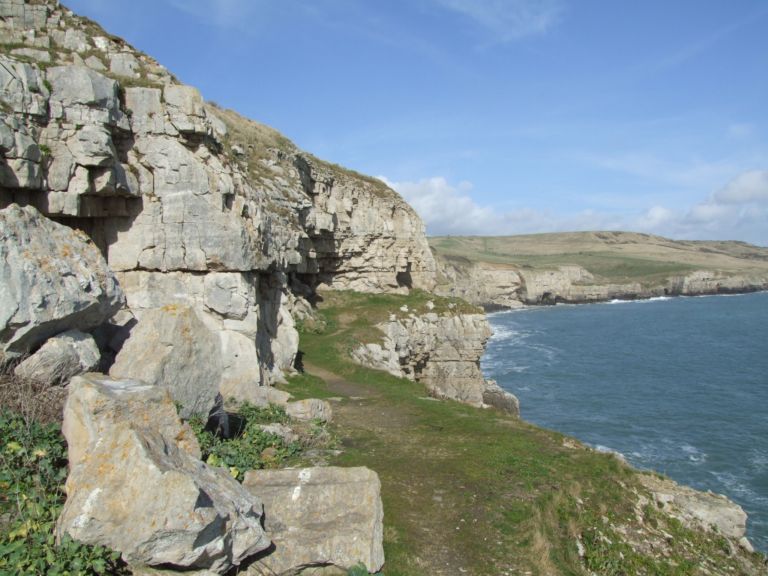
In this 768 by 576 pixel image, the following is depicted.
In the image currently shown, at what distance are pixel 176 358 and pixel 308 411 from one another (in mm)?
6301

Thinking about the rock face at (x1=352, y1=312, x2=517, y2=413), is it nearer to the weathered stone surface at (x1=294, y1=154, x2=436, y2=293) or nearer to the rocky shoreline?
the rocky shoreline

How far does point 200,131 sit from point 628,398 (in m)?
41.1

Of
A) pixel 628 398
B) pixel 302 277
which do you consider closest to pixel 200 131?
pixel 302 277

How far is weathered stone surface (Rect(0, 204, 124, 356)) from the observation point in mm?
9664

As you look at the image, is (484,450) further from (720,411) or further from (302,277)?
(720,411)

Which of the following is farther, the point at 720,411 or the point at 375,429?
the point at 720,411

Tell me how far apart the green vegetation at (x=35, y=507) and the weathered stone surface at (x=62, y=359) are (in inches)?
49.3

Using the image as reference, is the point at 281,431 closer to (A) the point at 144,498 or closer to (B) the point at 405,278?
(A) the point at 144,498

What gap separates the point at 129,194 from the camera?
18.4 metres

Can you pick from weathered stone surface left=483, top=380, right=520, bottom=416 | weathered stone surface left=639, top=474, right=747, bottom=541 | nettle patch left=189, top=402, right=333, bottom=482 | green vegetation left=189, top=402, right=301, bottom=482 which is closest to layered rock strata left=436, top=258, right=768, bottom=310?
weathered stone surface left=483, top=380, right=520, bottom=416

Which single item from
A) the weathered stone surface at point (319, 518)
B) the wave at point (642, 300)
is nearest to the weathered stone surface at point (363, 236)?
the weathered stone surface at point (319, 518)

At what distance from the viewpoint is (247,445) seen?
1239 centimetres

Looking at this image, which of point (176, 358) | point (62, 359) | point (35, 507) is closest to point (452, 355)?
point (176, 358)

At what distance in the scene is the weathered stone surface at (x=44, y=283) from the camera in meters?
9.66
